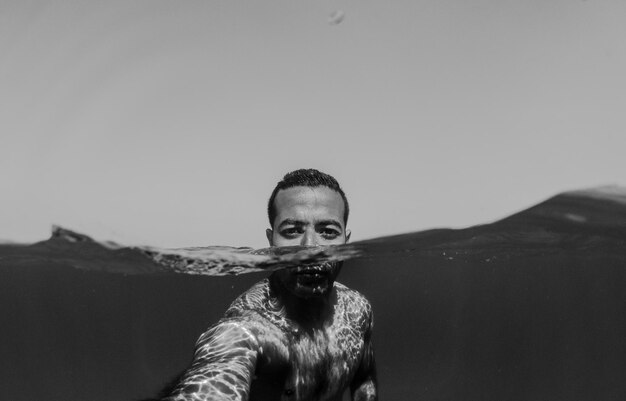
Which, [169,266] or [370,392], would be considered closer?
[370,392]

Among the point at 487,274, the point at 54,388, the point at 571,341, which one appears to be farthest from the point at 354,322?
the point at 571,341

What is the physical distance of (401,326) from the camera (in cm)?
3494

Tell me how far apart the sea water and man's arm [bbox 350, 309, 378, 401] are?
105 centimetres

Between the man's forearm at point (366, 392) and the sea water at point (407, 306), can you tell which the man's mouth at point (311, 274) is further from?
the man's forearm at point (366, 392)

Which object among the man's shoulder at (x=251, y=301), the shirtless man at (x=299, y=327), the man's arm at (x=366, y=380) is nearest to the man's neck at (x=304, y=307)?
A: the shirtless man at (x=299, y=327)

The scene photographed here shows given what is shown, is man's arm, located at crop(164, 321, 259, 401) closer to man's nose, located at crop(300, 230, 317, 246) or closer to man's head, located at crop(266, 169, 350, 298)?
man's head, located at crop(266, 169, 350, 298)

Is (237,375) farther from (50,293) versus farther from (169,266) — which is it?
(50,293)

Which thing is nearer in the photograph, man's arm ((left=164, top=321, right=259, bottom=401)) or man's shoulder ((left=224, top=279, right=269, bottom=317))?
man's arm ((left=164, top=321, right=259, bottom=401))

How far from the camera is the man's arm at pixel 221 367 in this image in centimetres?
322

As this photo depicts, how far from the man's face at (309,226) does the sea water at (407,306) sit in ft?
0.61

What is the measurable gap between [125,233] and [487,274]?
2168 centimetres

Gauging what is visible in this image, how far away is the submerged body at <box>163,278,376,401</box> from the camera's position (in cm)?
343

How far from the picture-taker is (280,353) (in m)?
4.37

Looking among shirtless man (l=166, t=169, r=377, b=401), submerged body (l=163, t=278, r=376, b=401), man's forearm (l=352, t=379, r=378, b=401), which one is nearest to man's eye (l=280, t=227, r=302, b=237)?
shirtless man (l=166, t=169, r=377, b=401)
